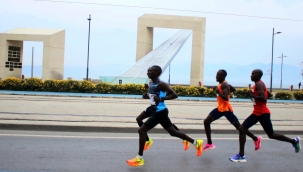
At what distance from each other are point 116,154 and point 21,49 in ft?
111

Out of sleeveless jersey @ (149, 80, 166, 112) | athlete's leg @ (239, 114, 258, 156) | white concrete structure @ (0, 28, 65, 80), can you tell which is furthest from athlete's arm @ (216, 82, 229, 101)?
white concrete structure @ (0, 28, 65, 80)

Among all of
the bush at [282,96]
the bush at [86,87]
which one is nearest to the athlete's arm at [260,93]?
the bush at [86,87]

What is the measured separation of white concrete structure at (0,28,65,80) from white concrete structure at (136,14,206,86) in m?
8.60

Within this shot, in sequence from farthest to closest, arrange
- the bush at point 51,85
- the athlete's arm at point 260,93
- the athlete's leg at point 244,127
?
1. the bush at point 51,85
2. the athlete's leg at point 244,127
3. the athlete's arm at point 260,93

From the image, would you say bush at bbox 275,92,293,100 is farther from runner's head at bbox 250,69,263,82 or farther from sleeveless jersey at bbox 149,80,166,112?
sleeveless jersey at bbox 149,80,166,112

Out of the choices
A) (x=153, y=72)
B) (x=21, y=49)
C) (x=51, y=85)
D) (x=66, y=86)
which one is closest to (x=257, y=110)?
(x=153, y=72)

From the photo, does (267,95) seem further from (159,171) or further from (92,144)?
(92,144)

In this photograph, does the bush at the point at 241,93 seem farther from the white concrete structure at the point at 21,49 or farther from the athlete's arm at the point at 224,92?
the athlete's arm at the point at 224,92

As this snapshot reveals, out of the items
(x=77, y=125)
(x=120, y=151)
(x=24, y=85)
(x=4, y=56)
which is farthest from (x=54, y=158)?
(x=4, y=56)

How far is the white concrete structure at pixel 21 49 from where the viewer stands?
117 feet

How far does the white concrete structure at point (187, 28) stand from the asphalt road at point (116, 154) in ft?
94.4

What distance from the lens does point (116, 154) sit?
22.7ft

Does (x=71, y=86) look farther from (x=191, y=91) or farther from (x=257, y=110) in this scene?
(x=257, y=110)

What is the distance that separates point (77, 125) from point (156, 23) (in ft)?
95.6
